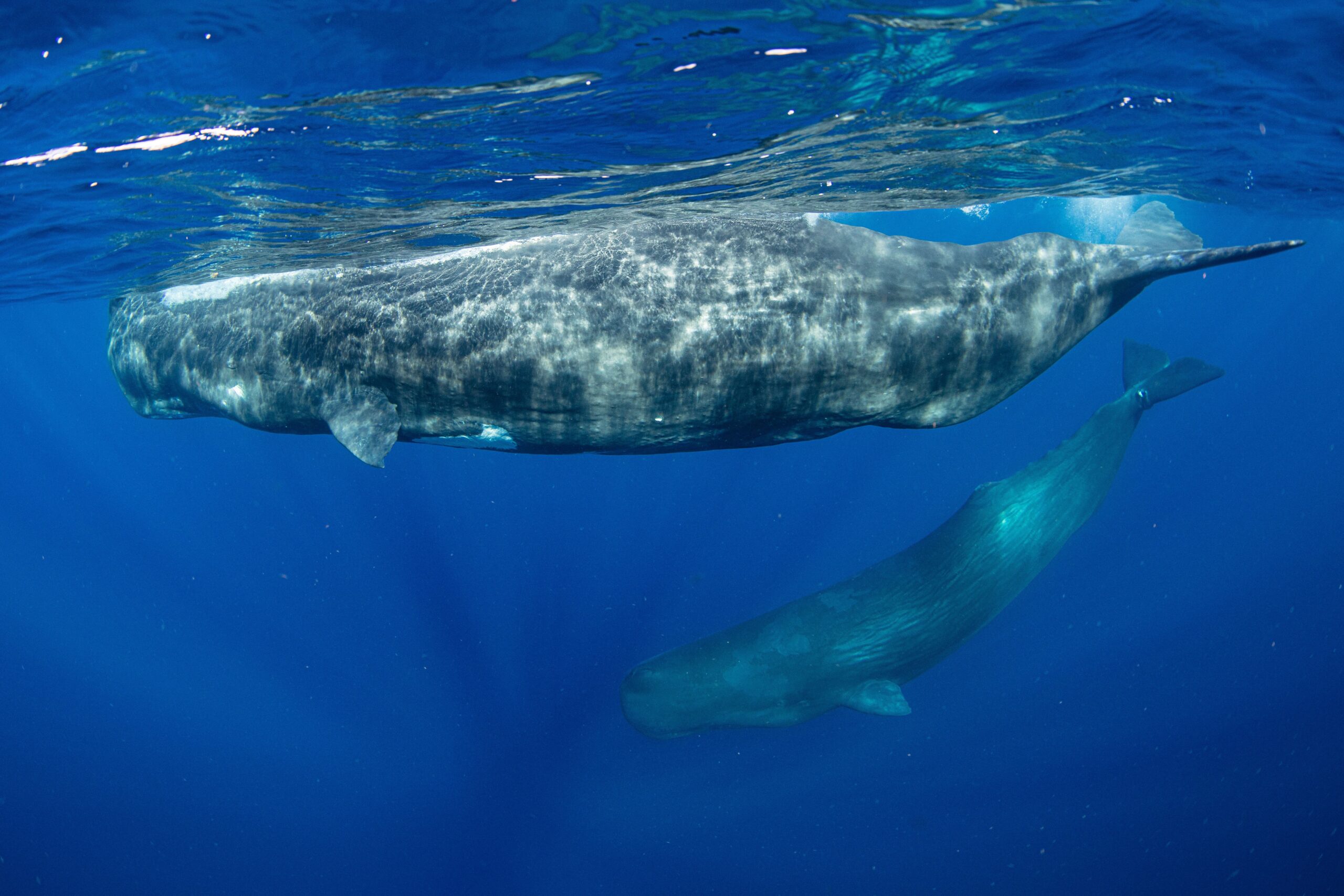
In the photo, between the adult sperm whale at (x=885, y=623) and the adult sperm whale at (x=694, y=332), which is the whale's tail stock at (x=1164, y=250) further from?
the adult sperm whale at (x=885, y=623)

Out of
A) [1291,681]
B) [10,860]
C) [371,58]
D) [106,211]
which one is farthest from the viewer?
[1291,681]

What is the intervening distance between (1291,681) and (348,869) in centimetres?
4547

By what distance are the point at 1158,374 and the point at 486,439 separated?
13949 mm

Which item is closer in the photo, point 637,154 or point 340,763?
point 637,154

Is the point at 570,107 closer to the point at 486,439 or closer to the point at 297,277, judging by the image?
the point at 297,277

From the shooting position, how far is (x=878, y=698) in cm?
1205

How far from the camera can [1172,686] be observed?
28.4 meters

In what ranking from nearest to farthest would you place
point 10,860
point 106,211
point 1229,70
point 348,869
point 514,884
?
point 1229,70 < point 106,211 < point 514,884 < point 348,869 < point 10,860

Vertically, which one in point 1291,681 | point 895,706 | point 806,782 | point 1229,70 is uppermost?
point 1229,70

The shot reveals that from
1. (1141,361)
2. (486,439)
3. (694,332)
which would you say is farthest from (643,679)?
(1141,361)

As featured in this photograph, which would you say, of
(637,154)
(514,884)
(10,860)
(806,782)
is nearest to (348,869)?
(514,884)

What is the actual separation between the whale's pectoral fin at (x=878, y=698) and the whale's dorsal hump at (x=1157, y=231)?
329 inches

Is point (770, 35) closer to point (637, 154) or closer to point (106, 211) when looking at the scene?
point (637, 154)

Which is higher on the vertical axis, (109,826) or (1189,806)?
(109,826)
